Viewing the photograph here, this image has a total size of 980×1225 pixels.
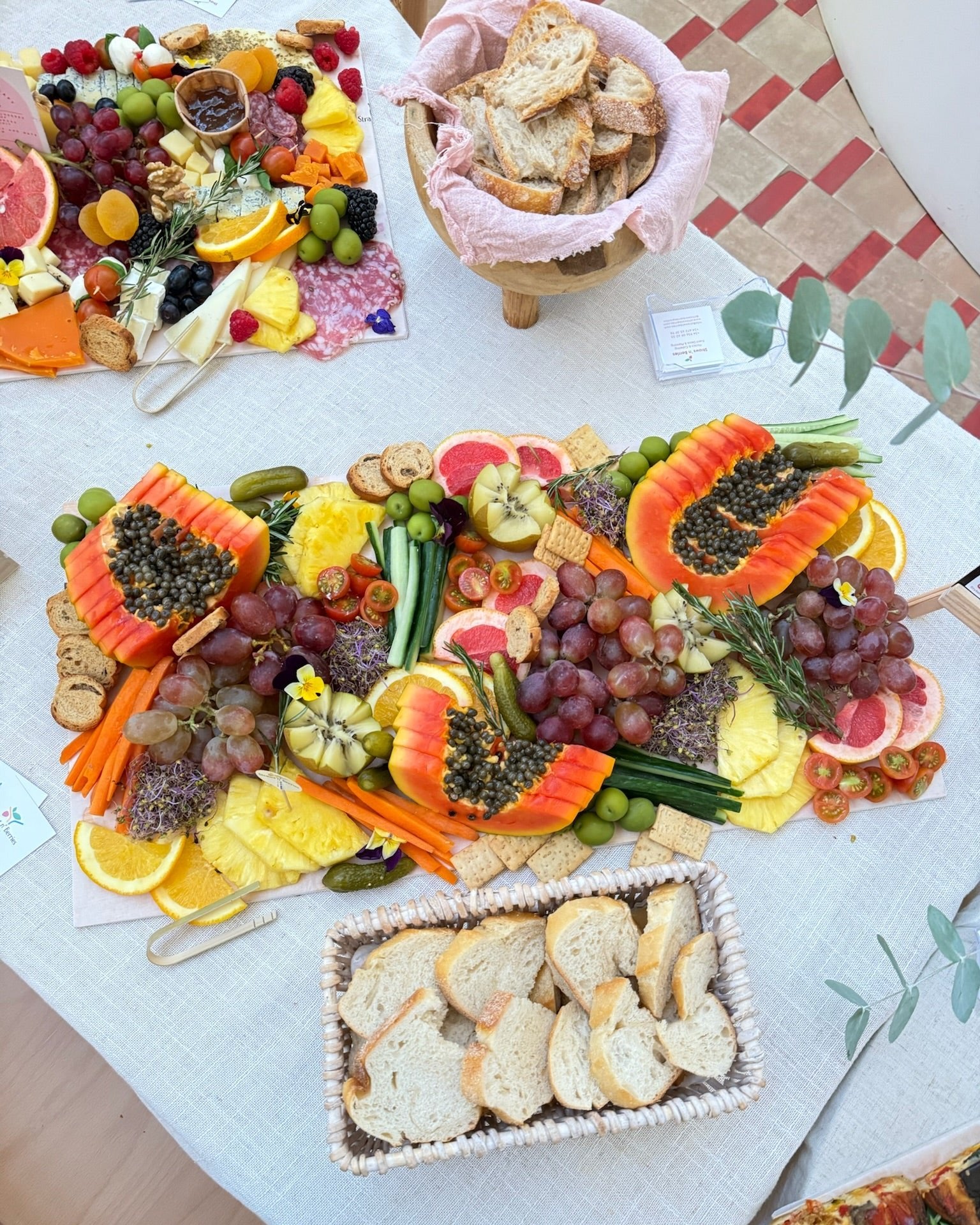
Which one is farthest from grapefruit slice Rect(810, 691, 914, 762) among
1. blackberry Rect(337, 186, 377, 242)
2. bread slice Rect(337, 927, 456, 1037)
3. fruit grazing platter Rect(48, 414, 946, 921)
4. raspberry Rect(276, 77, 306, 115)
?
raspberry Rect(276, 77, 306, 115)

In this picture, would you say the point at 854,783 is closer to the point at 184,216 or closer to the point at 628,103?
the point at 628,103

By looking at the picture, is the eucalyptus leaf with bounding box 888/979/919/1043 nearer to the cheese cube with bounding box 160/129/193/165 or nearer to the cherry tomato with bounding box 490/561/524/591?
the cherry tomato with bounding box 490/561/524/591

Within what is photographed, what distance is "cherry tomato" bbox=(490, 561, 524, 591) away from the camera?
1.78 meters

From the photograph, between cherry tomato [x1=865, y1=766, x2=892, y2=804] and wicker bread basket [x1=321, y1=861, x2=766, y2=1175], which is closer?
wicker bread basket [x1=321, y1=861, x2=766, y2=1175]

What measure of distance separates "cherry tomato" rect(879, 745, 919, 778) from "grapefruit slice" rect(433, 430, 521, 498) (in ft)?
2.93

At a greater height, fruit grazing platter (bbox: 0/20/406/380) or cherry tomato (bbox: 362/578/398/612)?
fruit grazing platter (bbox: 0/20/406/380)

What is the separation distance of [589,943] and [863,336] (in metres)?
0.96

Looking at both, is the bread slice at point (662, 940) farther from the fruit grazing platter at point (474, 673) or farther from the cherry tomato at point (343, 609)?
the cherry tomato at point (343, 609)

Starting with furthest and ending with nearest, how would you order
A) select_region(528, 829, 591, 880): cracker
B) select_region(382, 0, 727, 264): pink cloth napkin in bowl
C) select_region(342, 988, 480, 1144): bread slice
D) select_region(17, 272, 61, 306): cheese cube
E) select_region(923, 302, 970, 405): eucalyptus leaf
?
1. select_region(17, 272, 61, 306): cheese cube
2. select_region(528, 829, 591, 880): cracker
3. select_region(382, 0, 727, 264): pink cloth napkin in bowl
4. select_region(342, 988, 480, 1144): bread slice
5. select_region(923, 302, 970, 405): eucalyptus leaf

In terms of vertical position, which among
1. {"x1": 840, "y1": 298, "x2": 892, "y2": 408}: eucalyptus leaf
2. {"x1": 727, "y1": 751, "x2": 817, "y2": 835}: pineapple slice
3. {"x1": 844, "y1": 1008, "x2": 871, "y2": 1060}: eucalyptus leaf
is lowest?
{"x1": 727, "y1": 751, "x2": 817, "y2": 835}: pineapple slice

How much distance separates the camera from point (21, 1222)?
79.1 inches

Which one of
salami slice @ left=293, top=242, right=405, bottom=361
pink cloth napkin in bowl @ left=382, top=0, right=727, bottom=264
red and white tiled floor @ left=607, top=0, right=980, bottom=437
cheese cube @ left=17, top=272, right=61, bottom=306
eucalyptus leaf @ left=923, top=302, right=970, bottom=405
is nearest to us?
eucalyptus leaf @ left=923, top=302, right=970, bottom=405

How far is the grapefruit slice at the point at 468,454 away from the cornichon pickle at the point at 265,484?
0.28 meters

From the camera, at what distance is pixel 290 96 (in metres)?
2.02
